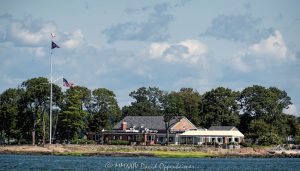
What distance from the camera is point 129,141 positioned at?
12538 centimetres

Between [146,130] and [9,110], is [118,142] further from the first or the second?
[9,110]

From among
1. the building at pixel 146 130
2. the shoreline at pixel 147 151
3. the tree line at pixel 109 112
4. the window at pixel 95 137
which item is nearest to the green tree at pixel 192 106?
the tree line at pixel 109 112

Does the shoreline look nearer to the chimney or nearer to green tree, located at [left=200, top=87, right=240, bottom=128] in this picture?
the chimney

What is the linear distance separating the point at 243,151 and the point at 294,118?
40271 millimetres

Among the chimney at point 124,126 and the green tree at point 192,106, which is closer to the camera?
the chimney at point 124,126

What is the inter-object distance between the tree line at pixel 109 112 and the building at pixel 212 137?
13.6 feet

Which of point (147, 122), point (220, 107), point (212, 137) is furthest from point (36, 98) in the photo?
point (220, 107)

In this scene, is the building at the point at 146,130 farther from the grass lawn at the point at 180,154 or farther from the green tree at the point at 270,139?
the grass lawn at the point at 180,154

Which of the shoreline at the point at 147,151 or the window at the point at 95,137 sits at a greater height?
the window at the point at 95,137

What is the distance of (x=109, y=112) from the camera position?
Answer: 141125mm

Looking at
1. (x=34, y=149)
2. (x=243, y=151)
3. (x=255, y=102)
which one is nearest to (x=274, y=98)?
(x=255, y=102)

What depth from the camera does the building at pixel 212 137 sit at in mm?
126875

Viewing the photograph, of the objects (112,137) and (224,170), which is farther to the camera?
(112,137)

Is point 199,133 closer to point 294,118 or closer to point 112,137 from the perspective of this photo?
point 112,137
